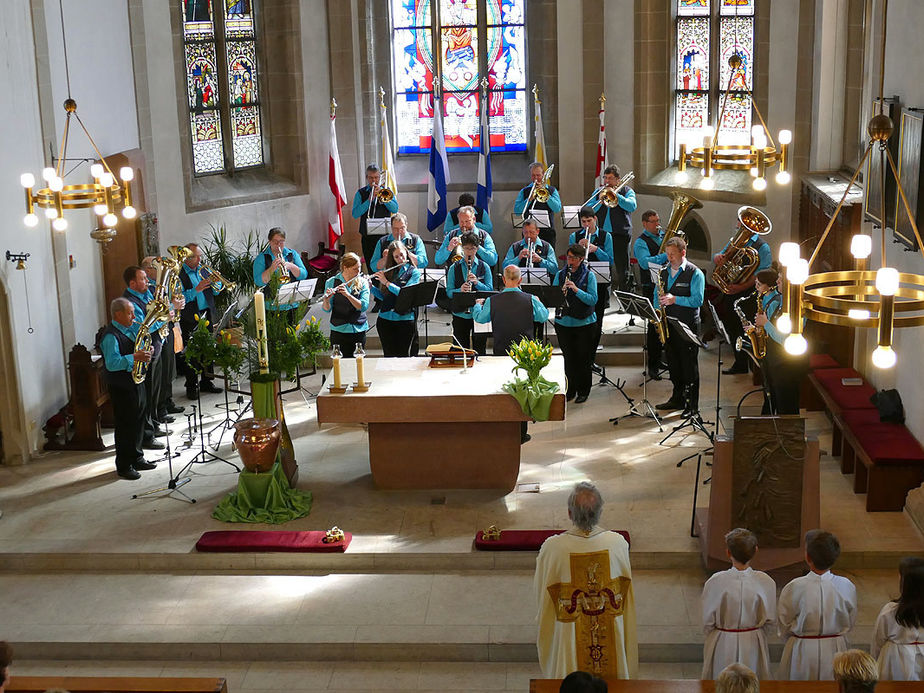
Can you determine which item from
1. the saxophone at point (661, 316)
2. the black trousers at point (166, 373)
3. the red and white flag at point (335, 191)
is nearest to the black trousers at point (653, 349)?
the saxophone at point (661, 316)

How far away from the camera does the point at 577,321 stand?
12.6 meters

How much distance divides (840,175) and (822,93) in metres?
1.04

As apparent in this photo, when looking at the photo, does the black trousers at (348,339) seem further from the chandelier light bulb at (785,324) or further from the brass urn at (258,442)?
the chandelier light bulb at (785,324)

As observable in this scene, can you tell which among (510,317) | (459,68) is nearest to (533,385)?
(510,317)

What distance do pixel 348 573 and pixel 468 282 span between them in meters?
4.15

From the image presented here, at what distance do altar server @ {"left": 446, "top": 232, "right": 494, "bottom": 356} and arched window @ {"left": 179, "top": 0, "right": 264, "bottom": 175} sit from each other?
5.12 meters

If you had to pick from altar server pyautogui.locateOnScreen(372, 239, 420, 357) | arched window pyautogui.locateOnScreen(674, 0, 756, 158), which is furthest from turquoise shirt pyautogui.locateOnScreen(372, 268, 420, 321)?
arched window pyautogui.locateOnScreen(674, 0, 756, 158)

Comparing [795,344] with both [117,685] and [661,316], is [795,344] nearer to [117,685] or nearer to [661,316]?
[117,685]

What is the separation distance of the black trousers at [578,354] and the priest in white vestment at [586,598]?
606cm

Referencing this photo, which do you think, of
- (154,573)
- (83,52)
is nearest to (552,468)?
(154,573)

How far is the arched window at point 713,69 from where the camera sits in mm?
16203

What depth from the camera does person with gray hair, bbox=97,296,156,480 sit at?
35.0 feet

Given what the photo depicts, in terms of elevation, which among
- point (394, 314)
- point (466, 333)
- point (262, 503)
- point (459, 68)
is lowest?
point (262, 503)

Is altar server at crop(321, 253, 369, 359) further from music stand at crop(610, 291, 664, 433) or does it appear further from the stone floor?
music stand at crop(610, 291, 664, 433)
